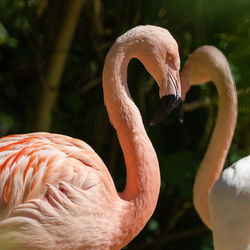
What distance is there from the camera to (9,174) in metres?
2.14

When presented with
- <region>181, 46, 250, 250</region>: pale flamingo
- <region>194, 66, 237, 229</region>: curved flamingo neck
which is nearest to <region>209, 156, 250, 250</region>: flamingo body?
<region>181, 46, 250, 250</region>: pale flamingo

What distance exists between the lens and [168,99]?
232 cm

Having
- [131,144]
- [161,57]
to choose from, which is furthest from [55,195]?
[161,57]

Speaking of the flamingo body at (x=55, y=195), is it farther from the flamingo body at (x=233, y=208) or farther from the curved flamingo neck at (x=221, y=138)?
the curved flamingo neck at (x=221, y=138)

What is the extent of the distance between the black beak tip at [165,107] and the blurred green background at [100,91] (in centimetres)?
128

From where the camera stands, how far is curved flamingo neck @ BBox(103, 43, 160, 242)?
232 cm

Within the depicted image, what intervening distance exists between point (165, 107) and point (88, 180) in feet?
1.51

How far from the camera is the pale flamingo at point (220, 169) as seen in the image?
81.9 inches

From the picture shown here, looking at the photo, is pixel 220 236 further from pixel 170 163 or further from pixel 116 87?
pixel 170 163

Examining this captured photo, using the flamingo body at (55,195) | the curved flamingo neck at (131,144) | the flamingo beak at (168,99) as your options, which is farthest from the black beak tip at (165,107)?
the flamingo body at (55,195)

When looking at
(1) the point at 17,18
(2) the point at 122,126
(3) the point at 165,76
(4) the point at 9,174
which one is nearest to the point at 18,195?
(4) the point at 9,174

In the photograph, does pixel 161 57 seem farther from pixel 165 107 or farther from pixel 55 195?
pixel 55 195

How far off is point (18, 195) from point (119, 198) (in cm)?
43

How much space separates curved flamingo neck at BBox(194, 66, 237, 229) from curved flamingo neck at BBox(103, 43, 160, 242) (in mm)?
794
